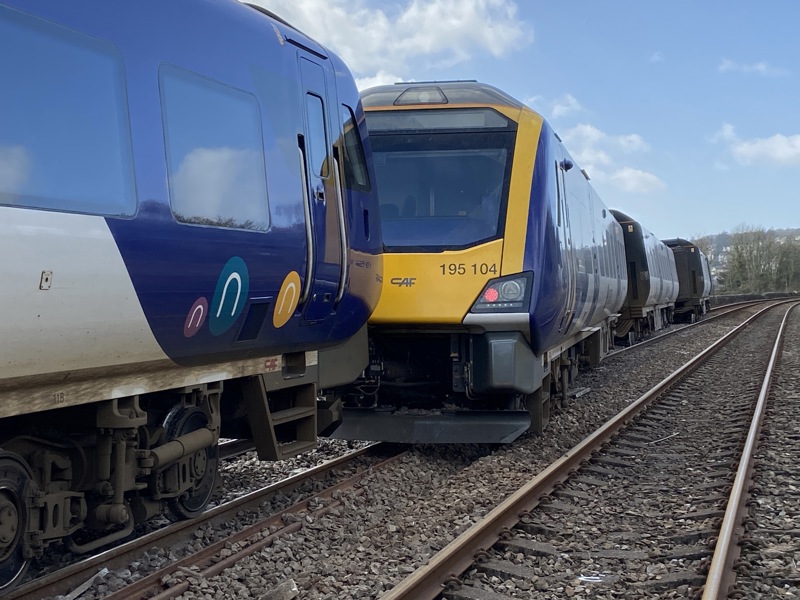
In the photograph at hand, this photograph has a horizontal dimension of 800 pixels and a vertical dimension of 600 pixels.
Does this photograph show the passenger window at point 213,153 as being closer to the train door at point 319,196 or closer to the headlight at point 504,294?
the train door at point 319,196

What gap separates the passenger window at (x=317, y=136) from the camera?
519 cm

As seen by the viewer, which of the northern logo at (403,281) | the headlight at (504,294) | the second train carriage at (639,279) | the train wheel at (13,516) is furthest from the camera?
the second train carriage at (639,279)

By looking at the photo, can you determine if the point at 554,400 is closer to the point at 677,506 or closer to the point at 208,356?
the point at 677,506

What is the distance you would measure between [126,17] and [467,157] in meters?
3.91

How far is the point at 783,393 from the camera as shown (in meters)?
11.6

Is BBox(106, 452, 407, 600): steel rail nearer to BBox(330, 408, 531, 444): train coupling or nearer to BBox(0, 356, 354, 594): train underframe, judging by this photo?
BBox(0, 356, 354, 594): train underframe

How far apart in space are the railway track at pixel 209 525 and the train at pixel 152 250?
0.40ft

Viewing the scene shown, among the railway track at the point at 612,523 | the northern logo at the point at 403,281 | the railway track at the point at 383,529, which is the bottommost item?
the railway track at the point at 612,523

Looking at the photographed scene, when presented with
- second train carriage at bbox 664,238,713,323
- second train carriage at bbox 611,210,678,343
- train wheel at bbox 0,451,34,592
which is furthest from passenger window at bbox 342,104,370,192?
second train carriage at bbox 664,238,713,323

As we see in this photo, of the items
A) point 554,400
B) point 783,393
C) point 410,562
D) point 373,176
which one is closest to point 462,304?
point 373,176

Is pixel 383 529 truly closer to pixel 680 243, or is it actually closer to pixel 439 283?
pixel 439 283

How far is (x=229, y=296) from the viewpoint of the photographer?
4.25 m

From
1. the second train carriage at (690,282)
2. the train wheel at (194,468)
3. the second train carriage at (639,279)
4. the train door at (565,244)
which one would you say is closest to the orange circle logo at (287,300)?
the train wheel at (194,468)

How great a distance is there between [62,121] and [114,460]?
1633mm
